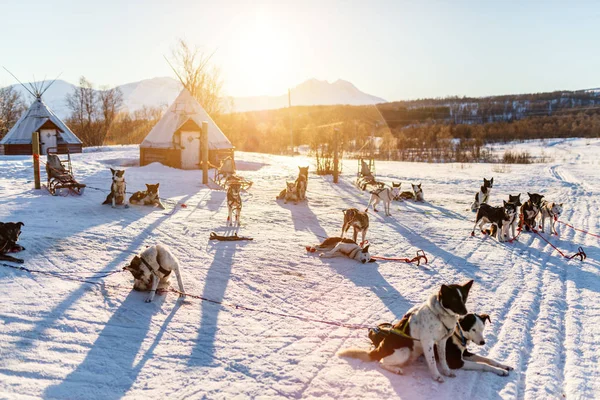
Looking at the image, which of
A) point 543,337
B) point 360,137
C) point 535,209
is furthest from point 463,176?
point 360,137

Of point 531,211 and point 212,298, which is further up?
point 531,211

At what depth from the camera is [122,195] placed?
10688 millimetres

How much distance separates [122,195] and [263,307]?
21.3 feet

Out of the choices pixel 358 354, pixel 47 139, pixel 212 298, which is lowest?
pixel 358 354

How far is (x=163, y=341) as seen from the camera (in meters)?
4.62

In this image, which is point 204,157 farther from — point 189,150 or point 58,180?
point 58,180

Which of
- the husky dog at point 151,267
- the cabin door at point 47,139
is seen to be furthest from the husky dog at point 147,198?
the cabin door at point 47,139

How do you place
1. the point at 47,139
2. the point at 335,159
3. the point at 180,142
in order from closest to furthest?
1. the point at 335,159
2. the point at 180,142
3. the point at 47,139

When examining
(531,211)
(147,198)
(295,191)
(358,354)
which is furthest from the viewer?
(295,191)

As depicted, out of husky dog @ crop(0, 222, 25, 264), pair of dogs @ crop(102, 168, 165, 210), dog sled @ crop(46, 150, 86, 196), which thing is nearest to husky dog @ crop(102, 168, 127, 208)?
pair of dogs @ crop(102, 168, 165, 210)

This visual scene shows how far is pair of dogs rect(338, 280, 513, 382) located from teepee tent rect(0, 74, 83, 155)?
20790 mm

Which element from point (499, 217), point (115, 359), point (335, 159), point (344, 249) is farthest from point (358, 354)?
point (335, 159)

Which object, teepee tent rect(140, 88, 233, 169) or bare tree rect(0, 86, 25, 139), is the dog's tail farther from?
bare tree rect(0, 86, 25, 139)

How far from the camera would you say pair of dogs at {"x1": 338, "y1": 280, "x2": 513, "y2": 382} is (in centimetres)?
394
